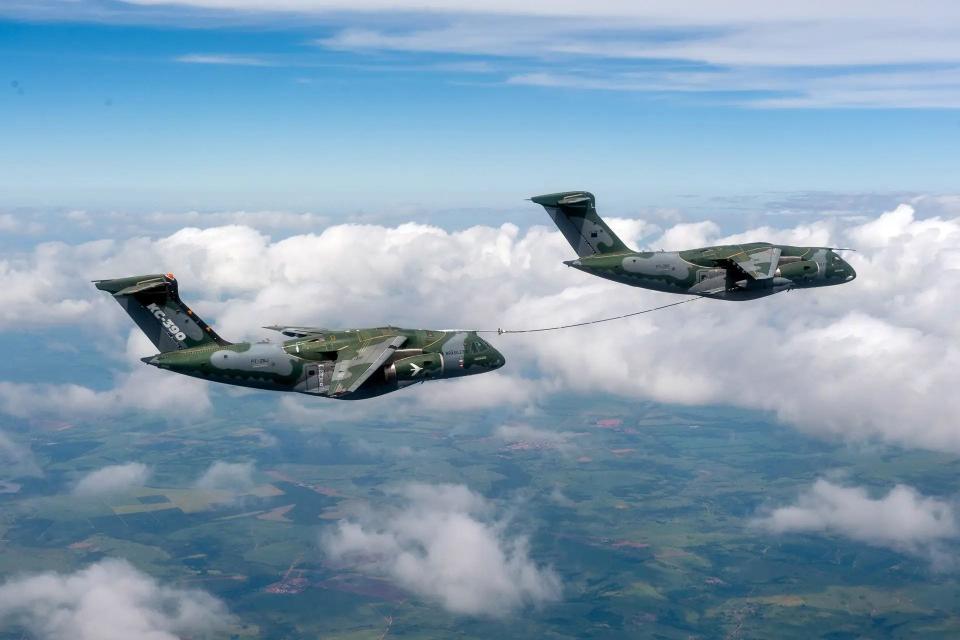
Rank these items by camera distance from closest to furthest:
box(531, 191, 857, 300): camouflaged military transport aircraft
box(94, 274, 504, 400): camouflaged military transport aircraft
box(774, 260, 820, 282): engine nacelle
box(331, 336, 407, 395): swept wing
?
1. box(331, 336, 407, 395): swept wing
2. box(94, 274, 504, 400): camouflaged military transport aircraft
3. box(531, 191, 857, 300): camouflaged military transport aircraft
4. box(774, 260, 820, 282): engine nacelle

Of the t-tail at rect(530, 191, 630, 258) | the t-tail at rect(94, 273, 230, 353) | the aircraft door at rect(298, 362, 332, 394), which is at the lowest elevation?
the aircraft door at rect(298, 362, 332, 394)

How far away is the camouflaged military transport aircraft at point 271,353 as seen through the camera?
→ 179ft

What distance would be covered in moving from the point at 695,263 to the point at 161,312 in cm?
4005

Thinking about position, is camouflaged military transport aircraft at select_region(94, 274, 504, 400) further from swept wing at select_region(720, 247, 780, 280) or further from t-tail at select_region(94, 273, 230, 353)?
swept wing at select_region(720, 247, 780, 280)

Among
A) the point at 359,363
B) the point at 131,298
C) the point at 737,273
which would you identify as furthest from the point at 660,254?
the point at 131,298

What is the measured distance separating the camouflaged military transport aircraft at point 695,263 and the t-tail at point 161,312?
90.7ft

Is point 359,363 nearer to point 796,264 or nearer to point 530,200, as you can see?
point 530,200

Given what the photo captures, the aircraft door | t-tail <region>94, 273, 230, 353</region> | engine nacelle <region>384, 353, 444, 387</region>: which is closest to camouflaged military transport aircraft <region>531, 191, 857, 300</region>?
engine nacelle <region>384, 353, 444, 387</region>

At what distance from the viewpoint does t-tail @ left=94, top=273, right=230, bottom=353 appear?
54.7 metres

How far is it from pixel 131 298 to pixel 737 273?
44610 millimetres

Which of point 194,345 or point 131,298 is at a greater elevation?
point 131,298

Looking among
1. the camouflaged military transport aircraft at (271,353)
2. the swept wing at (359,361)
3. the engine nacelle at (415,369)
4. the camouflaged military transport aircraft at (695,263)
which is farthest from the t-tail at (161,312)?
the camouflaged military transport aircraft at (695,263)

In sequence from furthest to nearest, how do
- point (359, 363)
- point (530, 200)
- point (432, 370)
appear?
point (530, 200)
point (432, 370)
point (359, 363)

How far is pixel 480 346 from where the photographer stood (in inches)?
2391
